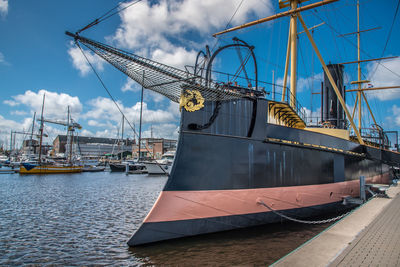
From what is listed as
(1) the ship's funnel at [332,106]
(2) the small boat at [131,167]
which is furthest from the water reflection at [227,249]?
(2) the small boat at [131,167]

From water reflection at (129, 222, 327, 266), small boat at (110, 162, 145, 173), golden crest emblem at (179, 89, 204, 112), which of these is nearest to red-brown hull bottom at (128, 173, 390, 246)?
water reflection at (129, 222, 327, 266)

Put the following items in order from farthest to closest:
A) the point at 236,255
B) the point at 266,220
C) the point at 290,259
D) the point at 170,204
Answer: the point at 266,220, the point at 170,204, the point at 236,255, the point at 290,259

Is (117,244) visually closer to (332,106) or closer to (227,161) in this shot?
(227,161)

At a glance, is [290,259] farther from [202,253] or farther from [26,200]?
[26,200]

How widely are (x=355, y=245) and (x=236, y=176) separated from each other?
11.2 ft

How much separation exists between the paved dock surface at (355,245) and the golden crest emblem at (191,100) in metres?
4.44

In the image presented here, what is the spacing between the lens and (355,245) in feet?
17.1

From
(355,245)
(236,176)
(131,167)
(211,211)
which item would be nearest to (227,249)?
(211,211)

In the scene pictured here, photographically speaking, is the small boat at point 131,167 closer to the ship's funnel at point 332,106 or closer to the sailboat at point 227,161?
the ship's funnel at point 332,106

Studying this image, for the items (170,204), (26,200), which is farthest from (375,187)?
(26,200)

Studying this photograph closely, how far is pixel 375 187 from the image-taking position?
1490cm

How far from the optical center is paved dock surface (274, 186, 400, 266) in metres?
4.38

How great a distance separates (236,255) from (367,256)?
9.21 feet

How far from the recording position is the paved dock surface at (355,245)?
438 centimetres
